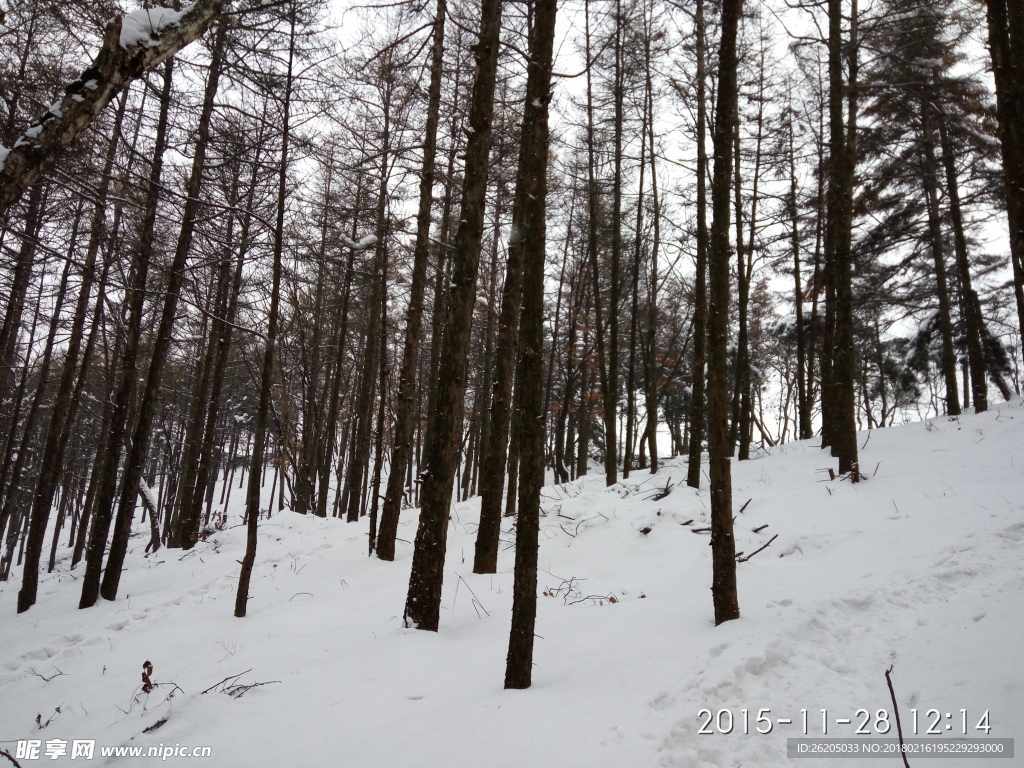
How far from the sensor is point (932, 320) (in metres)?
15.7

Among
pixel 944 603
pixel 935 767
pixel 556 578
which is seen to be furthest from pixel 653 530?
pixel 935 767

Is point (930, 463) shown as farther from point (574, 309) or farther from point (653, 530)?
point (574, 309)

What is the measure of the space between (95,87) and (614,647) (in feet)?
17.0

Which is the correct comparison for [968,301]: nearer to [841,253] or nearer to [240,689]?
[841,253]

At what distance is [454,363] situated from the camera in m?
5.55

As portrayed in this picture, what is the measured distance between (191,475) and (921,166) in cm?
2040

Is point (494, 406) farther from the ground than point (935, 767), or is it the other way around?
point (494, 406)

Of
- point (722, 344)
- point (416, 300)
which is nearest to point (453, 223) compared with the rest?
point (416, 300)

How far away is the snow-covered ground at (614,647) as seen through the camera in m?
3.24

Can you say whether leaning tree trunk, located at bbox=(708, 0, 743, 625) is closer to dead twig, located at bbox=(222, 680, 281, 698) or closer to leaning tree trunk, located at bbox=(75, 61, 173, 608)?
dead twig, located at bbox=(222, 680, 281, 698)

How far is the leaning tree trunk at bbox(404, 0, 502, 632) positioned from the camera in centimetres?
530

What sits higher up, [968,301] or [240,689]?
[968,301]

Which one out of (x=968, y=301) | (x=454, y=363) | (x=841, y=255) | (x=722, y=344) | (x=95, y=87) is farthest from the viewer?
(x=968, y=301)

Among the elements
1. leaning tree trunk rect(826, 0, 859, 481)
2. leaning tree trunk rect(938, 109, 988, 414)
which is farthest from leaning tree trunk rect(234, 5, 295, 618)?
leaning tree trunk rect(938, 109, 988, 414)
